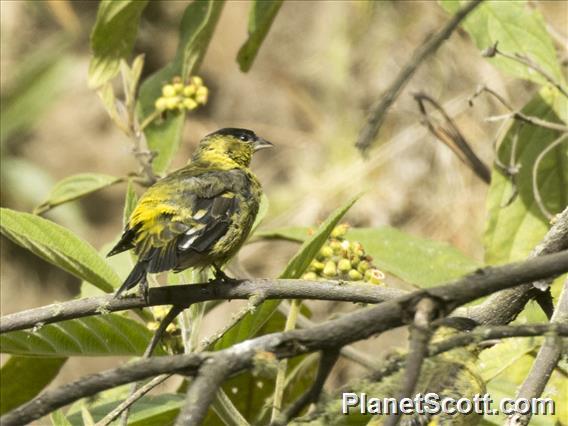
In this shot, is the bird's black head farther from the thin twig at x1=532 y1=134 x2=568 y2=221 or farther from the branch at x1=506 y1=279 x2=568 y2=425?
the branch at x1=506 y1=279 x2=568 y2=425

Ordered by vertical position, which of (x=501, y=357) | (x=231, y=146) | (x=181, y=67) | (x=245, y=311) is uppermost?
(x=181, y=67)

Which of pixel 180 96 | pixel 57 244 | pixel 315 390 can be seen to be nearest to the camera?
pixel 315 390

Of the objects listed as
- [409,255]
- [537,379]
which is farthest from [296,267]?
[409,255]

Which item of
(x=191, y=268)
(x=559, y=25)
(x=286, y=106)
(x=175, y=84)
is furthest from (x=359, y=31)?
(x=191, y=268)

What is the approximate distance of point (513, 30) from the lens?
331cm

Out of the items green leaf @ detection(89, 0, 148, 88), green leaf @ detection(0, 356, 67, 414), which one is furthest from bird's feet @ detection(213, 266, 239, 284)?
green leaf @ detection(89, 0, 148, 88)

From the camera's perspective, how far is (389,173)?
7.47m

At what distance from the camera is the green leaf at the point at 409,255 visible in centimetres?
318

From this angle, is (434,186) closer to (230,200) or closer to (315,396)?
(230,200)

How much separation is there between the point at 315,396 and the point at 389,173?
6.10 meters

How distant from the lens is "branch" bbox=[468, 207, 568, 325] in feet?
7.39

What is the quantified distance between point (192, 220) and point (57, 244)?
46 centimetres

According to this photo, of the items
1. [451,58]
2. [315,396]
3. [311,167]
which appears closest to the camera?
[315,396]

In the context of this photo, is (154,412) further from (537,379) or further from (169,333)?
(537,379)
